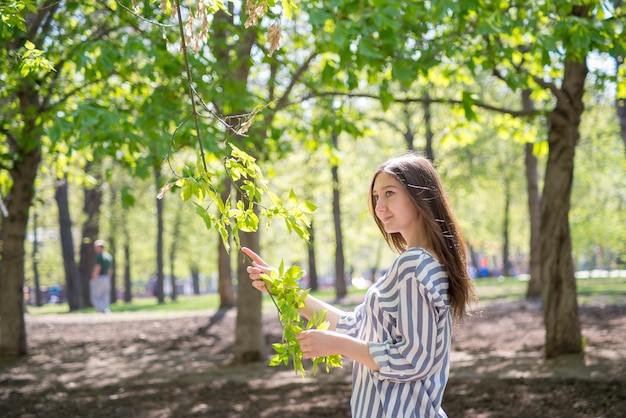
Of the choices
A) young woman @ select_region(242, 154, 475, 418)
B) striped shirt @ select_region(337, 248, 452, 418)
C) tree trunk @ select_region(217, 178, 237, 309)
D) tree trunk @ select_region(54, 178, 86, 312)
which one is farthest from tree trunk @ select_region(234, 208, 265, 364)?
tree trunk @ select_region(54, 178, 86, 312)

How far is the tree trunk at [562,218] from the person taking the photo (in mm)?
7766

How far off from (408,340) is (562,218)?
19.6 ft

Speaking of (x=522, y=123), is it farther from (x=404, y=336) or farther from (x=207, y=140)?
(x=404, y=336)

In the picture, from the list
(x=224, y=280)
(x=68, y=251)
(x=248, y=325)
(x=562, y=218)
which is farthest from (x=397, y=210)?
(x=68, y=251)

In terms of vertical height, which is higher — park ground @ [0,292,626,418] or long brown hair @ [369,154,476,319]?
long brown hair @ [369,154,476,319]

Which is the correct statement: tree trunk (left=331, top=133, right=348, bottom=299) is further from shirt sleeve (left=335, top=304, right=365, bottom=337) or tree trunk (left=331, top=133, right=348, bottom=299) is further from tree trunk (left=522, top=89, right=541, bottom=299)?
shirt sleeve (left=335, top=304, right=365, bottom=337)

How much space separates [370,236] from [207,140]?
33925 mm

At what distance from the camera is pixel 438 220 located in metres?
2.61

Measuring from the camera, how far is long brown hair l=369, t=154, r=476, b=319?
2.55m

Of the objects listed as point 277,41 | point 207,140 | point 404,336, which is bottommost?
point 404,336

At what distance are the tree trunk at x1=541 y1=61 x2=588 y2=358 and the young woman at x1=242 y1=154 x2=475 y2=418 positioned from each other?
5.56 meters

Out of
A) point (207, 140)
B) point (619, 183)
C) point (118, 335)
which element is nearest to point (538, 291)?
point (118, 335)

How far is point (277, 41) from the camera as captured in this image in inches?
90.7

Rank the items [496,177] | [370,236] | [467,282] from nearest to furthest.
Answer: [467,282]
[496,177]
[370,236]
